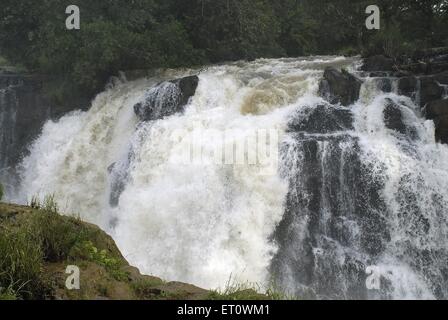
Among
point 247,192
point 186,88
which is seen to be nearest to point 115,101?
point 186,88

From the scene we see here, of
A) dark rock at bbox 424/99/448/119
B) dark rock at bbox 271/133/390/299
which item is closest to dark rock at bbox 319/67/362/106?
dark rock at bbox 271/133/390/299

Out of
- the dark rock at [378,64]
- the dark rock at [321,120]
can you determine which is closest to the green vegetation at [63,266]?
the dark rock at [321,120]

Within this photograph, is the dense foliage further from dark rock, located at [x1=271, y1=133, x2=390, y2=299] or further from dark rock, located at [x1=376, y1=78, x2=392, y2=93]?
dark rock, located at [x1=271, y1=133, x2=390, y2=299]

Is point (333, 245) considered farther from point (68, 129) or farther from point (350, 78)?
point (68, 129)

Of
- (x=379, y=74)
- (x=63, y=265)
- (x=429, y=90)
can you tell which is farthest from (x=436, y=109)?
(x=63, y=265)

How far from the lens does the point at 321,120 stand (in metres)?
11.0

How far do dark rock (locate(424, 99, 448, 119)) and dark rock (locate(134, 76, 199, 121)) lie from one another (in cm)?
553

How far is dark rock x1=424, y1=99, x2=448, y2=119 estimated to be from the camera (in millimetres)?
10336

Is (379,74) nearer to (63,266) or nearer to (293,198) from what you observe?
(293,198)

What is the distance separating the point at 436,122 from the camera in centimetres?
1026

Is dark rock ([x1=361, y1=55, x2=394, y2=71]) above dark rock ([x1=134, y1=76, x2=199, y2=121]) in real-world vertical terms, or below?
above

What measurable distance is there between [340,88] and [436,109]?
2.17m

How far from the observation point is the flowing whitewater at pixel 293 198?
9109 mm
